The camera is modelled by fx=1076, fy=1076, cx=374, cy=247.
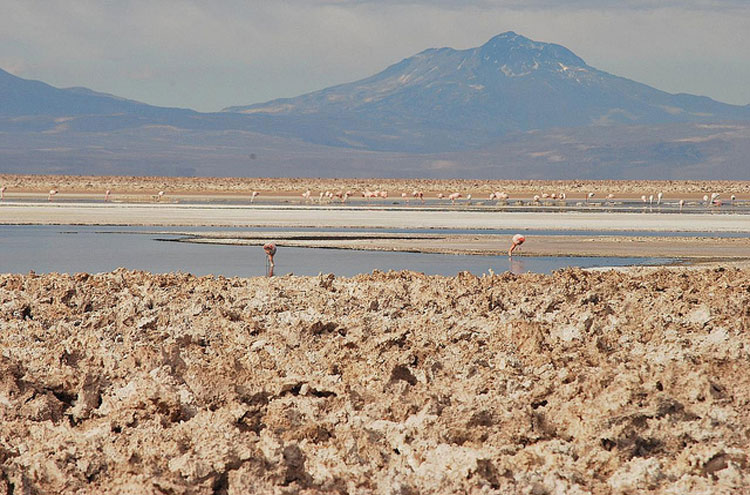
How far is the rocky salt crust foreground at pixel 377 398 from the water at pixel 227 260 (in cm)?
906

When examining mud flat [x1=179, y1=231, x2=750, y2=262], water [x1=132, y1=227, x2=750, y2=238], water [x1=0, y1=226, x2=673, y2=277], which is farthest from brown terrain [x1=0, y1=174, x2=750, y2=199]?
water [x1=0, y1=226, x2=673, y2=277]

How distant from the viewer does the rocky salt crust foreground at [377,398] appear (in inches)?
228

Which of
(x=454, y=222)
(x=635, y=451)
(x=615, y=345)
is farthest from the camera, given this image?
(x=454, y=222)

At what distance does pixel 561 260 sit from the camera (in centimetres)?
2289

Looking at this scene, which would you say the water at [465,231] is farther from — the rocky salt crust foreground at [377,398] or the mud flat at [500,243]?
the rocky salt crust foreground at [377,398]

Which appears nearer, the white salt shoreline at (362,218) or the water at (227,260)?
the water at (227,260)

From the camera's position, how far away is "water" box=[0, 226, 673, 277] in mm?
20109

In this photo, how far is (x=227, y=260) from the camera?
22.2 meters

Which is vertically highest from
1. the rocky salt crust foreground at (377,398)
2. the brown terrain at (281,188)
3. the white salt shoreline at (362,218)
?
the rocky salt crust foreground at (377,398)

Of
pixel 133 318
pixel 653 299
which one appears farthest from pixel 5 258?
pixel 653 299

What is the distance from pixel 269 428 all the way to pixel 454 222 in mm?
30502

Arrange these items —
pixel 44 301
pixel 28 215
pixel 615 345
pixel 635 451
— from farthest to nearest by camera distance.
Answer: pixel 28 215
pixel 44 301
pixel 615 345
pixel 635 451

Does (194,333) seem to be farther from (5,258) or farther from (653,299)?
(5,258)

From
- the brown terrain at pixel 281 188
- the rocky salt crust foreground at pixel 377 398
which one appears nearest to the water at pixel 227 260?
the rocky salt crust foreground at pixel 377 398
